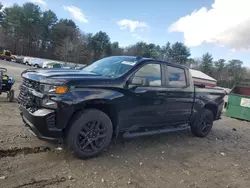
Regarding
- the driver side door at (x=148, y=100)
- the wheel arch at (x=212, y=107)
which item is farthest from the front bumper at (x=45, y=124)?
the wheel arch at (x=212, y=107)

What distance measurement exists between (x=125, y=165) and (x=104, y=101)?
1186 millimetres

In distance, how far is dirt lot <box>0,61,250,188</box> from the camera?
3.22 metres

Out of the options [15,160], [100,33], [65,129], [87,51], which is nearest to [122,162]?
[65,129]

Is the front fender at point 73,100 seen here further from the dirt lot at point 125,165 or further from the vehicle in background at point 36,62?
the vehicle in background at point 36,62

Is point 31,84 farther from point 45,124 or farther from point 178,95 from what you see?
point 178,95

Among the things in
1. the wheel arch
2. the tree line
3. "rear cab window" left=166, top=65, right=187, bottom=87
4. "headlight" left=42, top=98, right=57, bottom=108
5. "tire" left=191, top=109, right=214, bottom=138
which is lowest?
"tire" left=191, top=109, right=214, bottom=138

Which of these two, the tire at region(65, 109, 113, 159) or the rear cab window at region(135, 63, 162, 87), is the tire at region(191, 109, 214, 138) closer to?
the rear cab window at region(135, 63, 162, 87)

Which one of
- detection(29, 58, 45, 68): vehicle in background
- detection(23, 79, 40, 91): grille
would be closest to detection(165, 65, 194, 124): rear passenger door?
Result: detection(23, 79, 40, 91): grille

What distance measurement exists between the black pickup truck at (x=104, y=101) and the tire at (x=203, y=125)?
0.74 metres

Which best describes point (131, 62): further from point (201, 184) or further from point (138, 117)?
point (201, 184)

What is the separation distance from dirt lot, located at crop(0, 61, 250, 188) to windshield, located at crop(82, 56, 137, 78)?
1553 millimetres

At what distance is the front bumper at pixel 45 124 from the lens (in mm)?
3353

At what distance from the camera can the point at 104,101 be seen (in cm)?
382

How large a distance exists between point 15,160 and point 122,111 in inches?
76.3
